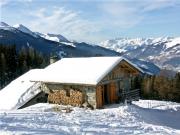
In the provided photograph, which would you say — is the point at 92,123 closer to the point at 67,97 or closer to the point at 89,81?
the point at 89,81

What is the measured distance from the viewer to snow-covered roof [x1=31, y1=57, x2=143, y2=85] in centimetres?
3033

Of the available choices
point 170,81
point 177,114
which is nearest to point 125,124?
point 177,114

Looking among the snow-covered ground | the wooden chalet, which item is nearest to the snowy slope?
the wooden chalet

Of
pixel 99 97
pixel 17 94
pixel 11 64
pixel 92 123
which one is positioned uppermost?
pixel 11 64

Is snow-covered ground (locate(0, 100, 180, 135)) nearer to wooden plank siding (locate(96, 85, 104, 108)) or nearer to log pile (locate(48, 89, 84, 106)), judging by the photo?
wooden plank siding (locate(96, 85, 104, 108))

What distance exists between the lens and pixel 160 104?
34.2 m

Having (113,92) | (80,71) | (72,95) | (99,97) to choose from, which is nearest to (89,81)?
(99,97)

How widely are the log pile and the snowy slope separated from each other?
282 cm

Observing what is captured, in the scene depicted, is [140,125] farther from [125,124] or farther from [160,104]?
[160,104]

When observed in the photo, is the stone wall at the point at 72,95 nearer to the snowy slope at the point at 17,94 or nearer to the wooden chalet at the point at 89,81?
the wooden chalet at the point at 89,81

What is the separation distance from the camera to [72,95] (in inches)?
1233

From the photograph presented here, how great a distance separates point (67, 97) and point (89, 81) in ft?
10.5

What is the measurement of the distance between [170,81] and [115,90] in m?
58.7

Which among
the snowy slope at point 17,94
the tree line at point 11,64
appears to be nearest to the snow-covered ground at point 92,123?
the snowy slope at point 17,94
